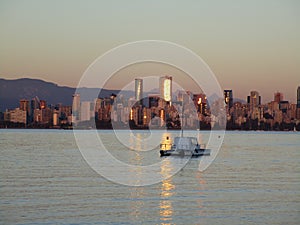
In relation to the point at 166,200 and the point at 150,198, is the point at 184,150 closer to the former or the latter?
the point at 150,198

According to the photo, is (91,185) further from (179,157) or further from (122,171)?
(179,157)

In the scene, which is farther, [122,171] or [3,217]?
[122,171]

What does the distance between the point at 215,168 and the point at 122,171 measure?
12421mm

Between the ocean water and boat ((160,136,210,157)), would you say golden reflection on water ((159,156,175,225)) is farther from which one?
boat ((160,136,210,157))

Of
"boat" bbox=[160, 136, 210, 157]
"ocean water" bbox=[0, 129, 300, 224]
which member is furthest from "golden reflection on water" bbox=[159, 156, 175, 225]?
"boat" bbox=[160, 136, 210, 157]

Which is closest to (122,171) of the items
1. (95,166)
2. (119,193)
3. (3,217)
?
(95,166)

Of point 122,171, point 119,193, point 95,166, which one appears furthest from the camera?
point 95,166

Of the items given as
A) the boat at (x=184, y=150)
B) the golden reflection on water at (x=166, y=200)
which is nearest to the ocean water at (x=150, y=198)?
the golden reflection on water at (x=166, y=200)

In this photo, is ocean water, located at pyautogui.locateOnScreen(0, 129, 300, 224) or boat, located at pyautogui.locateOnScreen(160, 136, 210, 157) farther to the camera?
boat, located at pyautogui.locateOnScreen(160, 136, 210, 157)

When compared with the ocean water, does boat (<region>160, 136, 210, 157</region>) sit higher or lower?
higher

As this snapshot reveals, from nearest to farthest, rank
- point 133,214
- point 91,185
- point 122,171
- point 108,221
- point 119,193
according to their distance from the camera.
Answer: point 108,221, point 133,214, point 119,193, point 91,185, point 122,171

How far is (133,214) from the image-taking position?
36031 millimetres

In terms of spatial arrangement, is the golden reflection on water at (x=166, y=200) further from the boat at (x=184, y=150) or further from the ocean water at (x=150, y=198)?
the boat at (x=184, y=150)

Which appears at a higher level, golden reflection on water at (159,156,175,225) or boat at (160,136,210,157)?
boat at (160,136,210,157)
